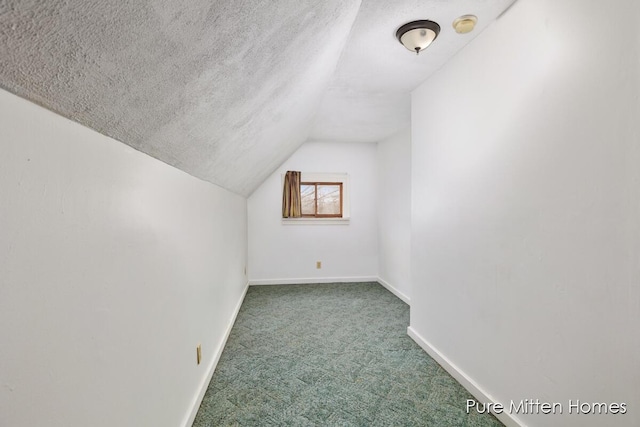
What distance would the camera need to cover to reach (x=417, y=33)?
1706mm

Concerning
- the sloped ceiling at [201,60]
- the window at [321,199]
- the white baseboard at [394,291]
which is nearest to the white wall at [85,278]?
the sloped ceiling at [201,60]

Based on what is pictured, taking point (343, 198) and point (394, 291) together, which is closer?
point (394, 291)

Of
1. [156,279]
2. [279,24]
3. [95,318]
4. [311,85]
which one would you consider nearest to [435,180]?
[311,85]

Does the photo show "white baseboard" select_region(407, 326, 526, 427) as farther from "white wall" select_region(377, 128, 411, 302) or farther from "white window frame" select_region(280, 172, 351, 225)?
"white window frame" select_region(280, 172, 351, 225)

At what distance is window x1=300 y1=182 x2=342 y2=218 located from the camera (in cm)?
480

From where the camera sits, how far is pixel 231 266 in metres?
3.01

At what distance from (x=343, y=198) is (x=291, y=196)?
32.8 inches

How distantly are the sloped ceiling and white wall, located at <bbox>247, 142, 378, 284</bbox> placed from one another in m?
2.28

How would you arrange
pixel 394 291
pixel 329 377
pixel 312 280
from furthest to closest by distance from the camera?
pixel 312 280 → pixel 394 291 → pixel 329 377

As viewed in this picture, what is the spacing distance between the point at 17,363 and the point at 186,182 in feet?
3.69

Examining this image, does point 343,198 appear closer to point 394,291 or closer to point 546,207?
point 394,291

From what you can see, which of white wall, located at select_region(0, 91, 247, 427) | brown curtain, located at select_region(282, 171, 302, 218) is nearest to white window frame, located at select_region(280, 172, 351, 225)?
brown curtain, located at select_region(282, 171, 302, 218)

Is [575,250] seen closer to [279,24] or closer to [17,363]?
[279,24]

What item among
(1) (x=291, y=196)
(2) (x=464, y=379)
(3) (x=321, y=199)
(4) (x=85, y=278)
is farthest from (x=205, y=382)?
(3) (x=321, y=199)
